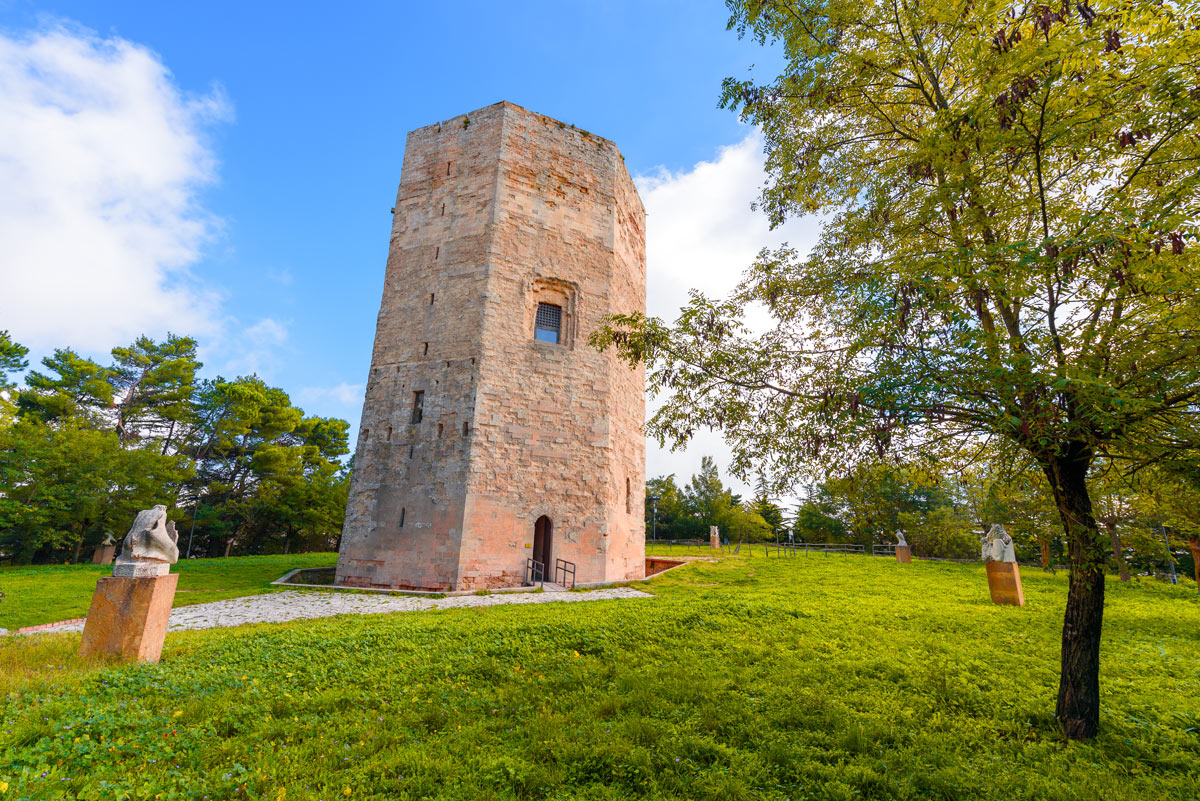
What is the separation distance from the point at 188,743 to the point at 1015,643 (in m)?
9.11

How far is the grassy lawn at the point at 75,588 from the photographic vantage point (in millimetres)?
9344

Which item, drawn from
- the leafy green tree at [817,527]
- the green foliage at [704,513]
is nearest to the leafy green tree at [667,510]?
the green foliage at [704,513]

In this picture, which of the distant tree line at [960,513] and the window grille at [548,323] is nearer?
the distant tree line at [960,513]

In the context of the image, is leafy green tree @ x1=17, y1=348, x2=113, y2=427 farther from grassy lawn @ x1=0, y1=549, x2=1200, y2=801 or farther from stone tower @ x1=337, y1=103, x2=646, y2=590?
grassy lawn @ x1=0, y1=549, x2=1200, y2=801

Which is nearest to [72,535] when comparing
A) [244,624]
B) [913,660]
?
[244,624]

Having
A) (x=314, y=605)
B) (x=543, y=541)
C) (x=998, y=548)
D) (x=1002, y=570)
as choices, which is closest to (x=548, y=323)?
(x=543, y=541)

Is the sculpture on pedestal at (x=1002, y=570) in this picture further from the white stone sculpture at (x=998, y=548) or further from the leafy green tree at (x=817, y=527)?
the leafy green tree at (x=817, y=527)

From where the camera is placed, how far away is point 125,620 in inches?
216

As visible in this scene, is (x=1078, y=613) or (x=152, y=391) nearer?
(x=1078, y=613)

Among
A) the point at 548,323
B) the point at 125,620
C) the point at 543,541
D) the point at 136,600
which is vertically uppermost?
the point at 548,323

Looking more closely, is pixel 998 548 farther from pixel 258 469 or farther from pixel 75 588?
pixel 258 469

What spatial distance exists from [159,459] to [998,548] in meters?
30.3

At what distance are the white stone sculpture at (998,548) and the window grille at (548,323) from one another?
39.5 feet

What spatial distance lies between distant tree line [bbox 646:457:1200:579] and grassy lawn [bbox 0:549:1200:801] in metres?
1.44
